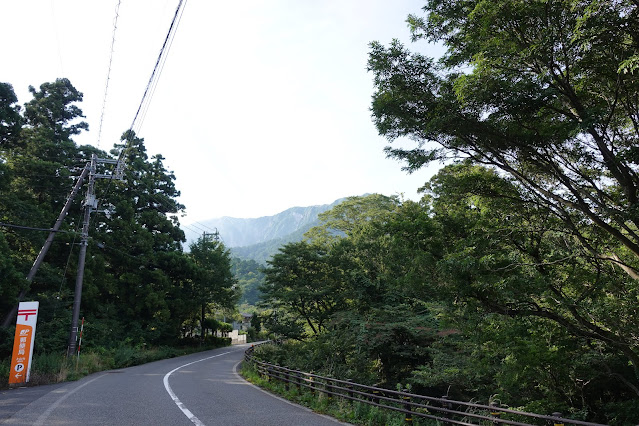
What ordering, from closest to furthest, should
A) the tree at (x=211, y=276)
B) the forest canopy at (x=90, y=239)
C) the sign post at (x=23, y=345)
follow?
the sign post at (x=23, y=345), the forest canopy at (x=90, y=239), the tree at (x=211, y=276)

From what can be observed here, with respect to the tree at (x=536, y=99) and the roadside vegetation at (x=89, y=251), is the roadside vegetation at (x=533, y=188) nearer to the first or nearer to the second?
the tree at (x=536, y=99)

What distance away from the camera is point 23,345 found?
12.4 m

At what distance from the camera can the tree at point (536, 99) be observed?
5086 millimetres

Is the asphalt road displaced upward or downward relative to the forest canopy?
downward

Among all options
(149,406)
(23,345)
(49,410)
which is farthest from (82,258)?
(149,406)

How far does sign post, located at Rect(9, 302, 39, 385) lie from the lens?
1209 cm

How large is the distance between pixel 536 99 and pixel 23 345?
16.5 meters

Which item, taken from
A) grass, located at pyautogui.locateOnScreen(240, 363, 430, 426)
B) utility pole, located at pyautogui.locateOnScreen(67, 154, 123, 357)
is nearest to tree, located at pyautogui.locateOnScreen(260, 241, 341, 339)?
grass, located at pyautogui.locateOnScreen(240, 363, 430, 426)

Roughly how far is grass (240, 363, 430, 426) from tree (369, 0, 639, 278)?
5.25m

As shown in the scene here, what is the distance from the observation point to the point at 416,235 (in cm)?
794

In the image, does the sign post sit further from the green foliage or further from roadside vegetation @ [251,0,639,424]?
the green foliage

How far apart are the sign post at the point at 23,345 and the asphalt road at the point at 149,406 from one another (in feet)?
3.24

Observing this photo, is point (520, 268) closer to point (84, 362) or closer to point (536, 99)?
point (536, 99)

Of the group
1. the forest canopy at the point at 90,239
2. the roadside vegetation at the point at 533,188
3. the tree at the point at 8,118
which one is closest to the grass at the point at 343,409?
the roadside vegetation at the point at 533,188
